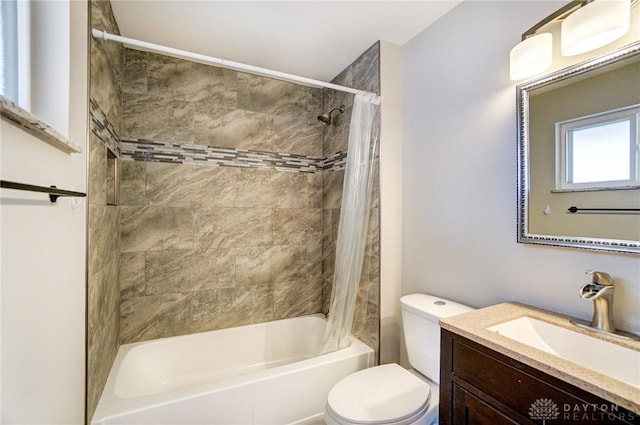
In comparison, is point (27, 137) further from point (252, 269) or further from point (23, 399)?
point (252, 269)

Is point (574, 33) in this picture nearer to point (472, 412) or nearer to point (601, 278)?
point (601, 278)

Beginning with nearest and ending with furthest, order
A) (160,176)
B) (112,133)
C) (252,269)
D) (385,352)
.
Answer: (112,133) → (385,352) → (160,176) → (252,269)

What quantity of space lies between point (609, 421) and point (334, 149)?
2.10 m

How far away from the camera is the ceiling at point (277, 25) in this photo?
1.56 metres

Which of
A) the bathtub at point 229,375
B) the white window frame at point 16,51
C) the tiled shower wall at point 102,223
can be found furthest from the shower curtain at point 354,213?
the white window frame at point 16,51

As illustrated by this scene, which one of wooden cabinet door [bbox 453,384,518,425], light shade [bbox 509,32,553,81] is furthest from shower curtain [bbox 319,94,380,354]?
wooden cabinet door [bbox 453,384,518,425]

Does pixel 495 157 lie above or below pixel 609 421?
above

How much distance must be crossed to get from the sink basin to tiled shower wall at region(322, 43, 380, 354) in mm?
890

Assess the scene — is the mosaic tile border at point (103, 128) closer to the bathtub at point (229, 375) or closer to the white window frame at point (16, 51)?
the white window frame at point (16, 51)

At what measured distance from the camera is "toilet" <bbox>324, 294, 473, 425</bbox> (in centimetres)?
124

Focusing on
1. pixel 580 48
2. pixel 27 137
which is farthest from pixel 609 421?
pixel 27 137

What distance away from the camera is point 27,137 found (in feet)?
2.43

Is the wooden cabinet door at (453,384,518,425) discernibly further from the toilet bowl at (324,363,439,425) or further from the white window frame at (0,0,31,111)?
the white window frame at (0,0,31,111)

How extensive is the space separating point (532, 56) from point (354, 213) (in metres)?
1.19
